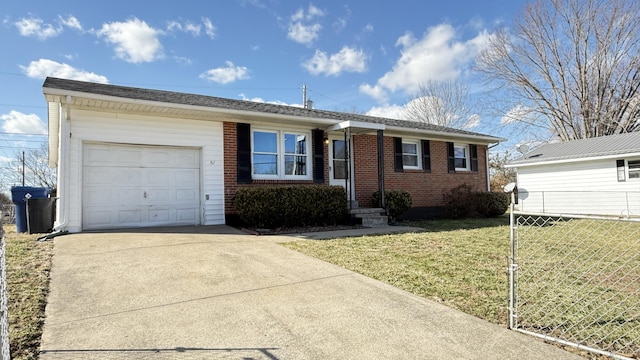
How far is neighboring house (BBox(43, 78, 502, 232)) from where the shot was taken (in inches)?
316

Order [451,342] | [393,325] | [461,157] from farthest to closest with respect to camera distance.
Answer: [461,157] → [393,325] → [451,342]

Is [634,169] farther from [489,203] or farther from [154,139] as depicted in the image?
[154,139]

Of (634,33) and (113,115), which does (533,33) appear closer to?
(634,33)

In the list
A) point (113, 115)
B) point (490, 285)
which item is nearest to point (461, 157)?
point (490, 285)

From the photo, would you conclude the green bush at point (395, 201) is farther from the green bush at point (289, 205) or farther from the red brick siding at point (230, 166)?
the red brick siding at point (230, 166)

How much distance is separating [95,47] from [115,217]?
9356mm

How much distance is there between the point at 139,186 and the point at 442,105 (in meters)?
26.3

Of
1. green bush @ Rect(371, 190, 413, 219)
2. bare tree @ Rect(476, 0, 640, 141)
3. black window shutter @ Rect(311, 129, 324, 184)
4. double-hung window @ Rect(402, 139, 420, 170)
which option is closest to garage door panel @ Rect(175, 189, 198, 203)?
black window shutter @ Rect(311, 129, 324, 184)

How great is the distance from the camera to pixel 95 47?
1412cm

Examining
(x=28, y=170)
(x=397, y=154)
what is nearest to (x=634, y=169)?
(x=397, y=154)

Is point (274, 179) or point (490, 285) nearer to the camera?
point (490, 285)

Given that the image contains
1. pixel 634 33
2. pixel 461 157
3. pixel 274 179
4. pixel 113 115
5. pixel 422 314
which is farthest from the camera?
pixel 634 33

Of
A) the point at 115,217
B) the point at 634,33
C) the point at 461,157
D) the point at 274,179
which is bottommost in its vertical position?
the point at 115,217

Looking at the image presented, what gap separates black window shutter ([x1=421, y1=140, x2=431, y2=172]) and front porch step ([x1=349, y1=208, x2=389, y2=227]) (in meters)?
4.00
